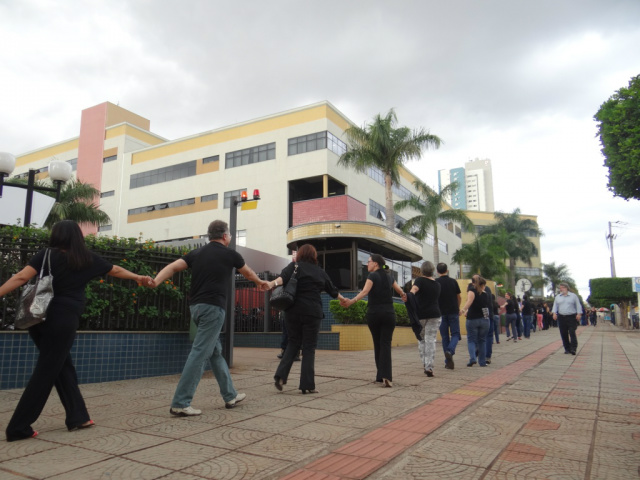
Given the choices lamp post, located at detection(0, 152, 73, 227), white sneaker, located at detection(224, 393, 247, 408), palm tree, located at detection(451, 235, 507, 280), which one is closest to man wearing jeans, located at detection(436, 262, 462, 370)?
white sneaker, located at detection(224, 393, 247, 408)

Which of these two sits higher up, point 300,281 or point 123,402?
point 300,281

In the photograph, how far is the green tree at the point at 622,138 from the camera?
18734mm

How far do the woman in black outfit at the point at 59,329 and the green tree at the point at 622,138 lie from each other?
20.7m

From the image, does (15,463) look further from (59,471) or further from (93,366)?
(93,366)

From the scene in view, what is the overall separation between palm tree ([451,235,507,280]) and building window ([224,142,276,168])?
20871 mm

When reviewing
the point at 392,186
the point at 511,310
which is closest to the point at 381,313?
the point at 511,310

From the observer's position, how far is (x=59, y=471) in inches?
113

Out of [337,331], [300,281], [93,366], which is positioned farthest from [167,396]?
[337,331]

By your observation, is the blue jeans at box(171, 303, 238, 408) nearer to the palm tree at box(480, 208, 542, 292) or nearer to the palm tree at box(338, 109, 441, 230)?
the palm tree at box(338, 109, 441, 230)

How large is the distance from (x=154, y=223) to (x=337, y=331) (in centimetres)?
2857

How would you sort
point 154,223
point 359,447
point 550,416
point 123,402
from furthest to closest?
point 154,223 < point 123,402 < point 550,416 < point 359,447

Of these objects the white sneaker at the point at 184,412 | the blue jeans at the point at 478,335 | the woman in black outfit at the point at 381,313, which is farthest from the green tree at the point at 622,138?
the white sneaker at the point at 184,412

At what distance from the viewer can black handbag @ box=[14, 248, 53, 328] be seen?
11.6 ft

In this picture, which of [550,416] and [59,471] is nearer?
[59,471]
